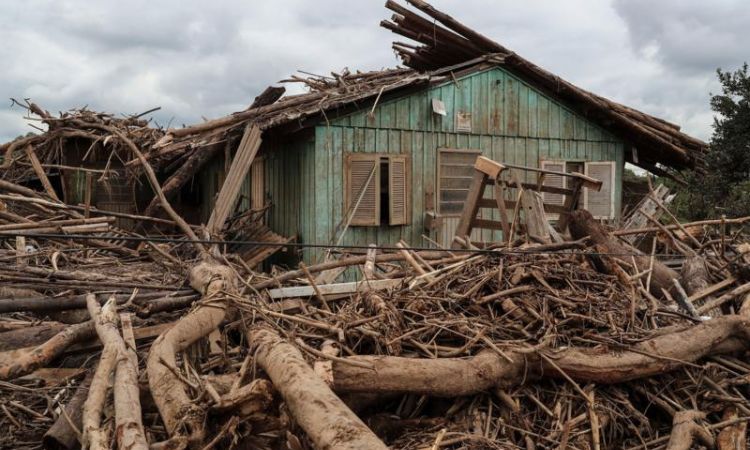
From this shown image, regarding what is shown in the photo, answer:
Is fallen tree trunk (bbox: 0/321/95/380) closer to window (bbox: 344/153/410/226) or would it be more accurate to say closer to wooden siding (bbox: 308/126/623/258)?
wooden siding (bbox: 308/126/623/258)

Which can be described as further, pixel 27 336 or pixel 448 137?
pixel 448 137

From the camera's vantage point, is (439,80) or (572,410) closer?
(572,410)

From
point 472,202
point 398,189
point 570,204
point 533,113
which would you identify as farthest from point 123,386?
point 533,113

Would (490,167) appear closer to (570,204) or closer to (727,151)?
(570,204)

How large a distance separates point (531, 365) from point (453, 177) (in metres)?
6.57

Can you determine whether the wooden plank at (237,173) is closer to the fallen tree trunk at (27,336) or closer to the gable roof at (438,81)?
the gable roof at (438,81)

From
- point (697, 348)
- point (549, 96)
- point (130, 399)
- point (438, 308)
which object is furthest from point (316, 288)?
point (549, 96)

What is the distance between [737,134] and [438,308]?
34.1ft

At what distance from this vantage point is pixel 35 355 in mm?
3949

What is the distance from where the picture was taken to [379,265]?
716 centimetres

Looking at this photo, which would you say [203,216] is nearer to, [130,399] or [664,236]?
[664,236]

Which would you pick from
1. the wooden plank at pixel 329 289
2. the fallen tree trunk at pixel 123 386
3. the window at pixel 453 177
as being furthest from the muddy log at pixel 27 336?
the window at pixel 453 177

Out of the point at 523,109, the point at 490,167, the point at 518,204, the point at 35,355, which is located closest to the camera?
the point at 35,355

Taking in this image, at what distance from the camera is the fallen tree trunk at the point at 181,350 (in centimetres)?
312
